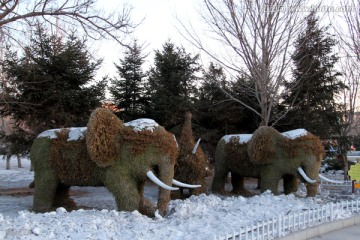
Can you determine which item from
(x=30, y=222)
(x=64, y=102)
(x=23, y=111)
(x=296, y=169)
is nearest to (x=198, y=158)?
(x=296, y=169)

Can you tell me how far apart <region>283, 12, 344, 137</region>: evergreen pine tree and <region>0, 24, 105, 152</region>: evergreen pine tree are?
9.14 meters

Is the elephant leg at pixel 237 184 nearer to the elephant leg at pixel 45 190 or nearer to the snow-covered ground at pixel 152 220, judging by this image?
the snow-covered ground at pixel 152 220

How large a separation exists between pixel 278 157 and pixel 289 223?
157 inches

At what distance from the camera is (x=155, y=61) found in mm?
19734

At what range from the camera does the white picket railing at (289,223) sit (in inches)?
245

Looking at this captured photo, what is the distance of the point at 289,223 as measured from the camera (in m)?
7.25

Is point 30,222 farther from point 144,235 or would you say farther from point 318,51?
point 318,51

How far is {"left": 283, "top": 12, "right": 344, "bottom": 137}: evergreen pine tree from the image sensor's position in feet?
60.4

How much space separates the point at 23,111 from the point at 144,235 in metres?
11.9

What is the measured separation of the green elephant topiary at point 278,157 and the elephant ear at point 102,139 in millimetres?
4635

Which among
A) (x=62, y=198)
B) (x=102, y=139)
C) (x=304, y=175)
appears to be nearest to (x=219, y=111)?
(x=304, y=175)

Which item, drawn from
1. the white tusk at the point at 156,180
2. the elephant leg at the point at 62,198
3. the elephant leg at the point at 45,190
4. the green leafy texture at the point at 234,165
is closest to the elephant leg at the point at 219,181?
the green leafy texture at the point at 234,165

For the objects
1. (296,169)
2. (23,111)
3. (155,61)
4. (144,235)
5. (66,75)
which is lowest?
(144,235)

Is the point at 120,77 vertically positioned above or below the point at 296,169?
above
